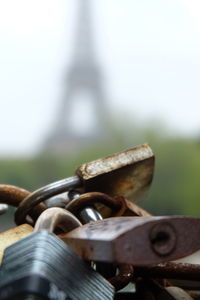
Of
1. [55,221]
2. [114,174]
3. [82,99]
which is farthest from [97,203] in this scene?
[82,99]

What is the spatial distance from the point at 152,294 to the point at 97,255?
0.60ft

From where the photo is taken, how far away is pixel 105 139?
35.2 ft

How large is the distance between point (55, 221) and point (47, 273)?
8 centimetres

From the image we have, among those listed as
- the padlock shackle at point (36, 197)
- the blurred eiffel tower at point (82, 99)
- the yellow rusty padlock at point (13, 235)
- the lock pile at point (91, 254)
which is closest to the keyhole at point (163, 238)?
the lock pile at point (91, 254)

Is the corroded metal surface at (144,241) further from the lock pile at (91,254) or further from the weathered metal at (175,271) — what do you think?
the weathered metal at (175,271)

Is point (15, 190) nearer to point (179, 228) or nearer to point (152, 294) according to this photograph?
point (152, 294)

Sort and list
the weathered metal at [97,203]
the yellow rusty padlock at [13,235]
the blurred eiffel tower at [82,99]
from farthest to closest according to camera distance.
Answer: the blurred eiffel tower at [82,99] < the weathered metal at [97,203] < the yellow rusty padlock at [13,235]

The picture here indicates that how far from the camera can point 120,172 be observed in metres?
0.57

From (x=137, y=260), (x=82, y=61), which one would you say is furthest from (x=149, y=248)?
(x=82, y=61)

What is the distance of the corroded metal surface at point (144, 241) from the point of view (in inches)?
10.3

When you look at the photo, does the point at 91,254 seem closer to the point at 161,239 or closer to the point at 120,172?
the point at 161,239

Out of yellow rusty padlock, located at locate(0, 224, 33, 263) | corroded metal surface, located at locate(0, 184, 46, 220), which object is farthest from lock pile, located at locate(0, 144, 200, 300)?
corroded metal surface, located at locate(0, 184, 46, 220)

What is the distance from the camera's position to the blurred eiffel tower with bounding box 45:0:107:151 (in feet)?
30.1

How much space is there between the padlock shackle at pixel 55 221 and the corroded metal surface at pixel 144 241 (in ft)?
0.15
